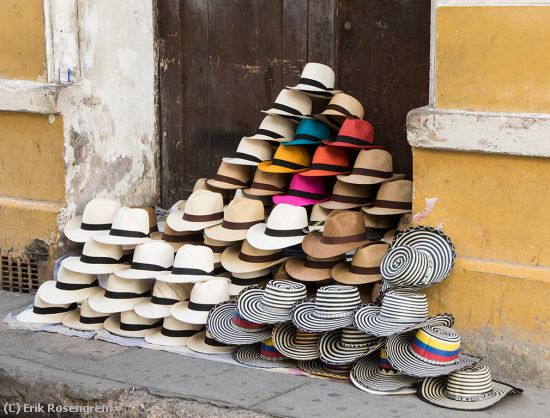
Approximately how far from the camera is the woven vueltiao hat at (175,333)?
5543 mm

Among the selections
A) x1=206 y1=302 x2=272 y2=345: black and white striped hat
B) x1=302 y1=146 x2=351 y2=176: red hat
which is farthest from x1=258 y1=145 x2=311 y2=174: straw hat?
x1=206 y1=302 x2=272 y2=345: black and white striped hat

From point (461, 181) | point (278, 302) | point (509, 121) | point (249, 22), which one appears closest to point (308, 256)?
point (278, 302)

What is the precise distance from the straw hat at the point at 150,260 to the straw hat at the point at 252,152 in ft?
2.30

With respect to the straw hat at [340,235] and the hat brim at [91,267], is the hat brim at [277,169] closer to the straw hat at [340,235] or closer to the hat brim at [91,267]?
the straw hat at [340,235]

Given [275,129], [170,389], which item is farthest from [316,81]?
[170,389]

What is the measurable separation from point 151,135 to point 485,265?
8.95 feet

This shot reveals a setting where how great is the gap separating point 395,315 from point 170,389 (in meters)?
1.09

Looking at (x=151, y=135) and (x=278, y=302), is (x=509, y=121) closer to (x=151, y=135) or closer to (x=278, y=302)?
(x=278, y=302)

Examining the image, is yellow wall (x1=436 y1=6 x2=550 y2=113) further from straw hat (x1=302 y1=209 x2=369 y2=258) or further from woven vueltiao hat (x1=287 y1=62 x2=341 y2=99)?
woven vueltiao hat (x1=287 y1=62 x2=341 y2=99)

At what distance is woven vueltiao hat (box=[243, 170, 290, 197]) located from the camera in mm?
5996

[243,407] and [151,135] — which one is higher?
[151,135]

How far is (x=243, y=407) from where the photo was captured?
185 inches

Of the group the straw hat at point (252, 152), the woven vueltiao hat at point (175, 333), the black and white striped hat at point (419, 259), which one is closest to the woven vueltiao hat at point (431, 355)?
the black and white striped hat at point (419, 259)

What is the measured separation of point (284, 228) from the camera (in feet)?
18.1
